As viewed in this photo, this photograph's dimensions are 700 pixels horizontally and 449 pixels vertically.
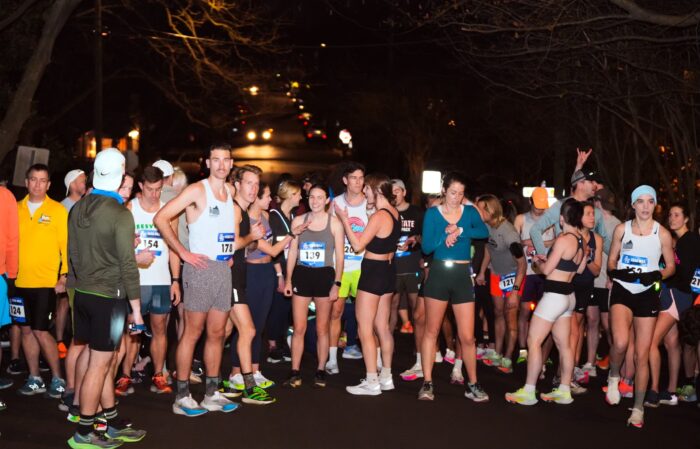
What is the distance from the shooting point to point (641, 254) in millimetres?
8234

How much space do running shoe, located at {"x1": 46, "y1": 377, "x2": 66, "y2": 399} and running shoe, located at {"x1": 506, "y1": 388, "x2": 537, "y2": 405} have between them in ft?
13.9

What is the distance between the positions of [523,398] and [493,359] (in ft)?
6.77

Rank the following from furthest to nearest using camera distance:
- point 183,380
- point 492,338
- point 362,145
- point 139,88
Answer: point 362,145 → point 139,88 → point 492,338 → point 183,380

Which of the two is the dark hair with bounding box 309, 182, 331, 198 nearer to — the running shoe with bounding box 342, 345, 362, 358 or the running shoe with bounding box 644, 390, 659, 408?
the running shoe with bounding box 342, 345, 362, 358

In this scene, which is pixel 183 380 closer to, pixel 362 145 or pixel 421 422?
pixel 421 422

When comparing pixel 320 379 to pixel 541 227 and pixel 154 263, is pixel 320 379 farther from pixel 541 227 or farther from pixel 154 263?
pixel 541 227

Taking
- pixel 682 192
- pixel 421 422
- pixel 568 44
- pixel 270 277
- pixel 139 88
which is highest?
pixel 139 88

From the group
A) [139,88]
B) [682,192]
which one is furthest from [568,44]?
[139,88]

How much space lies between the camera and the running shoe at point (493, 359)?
10641mm

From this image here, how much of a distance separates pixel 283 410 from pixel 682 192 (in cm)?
1727

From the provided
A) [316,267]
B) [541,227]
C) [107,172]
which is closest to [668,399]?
[541,227]

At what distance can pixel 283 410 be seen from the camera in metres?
8.22

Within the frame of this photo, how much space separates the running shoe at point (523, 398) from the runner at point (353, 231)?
79.4 inches

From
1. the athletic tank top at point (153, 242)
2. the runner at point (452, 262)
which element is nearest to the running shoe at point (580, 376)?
the runner at point (452, 262)
